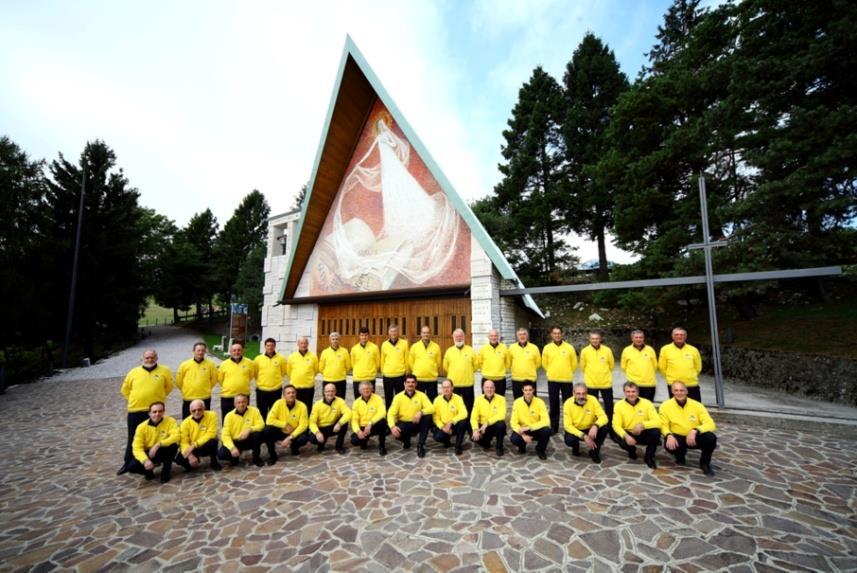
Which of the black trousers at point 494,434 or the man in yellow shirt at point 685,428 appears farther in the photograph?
the black trousers at point 494,434

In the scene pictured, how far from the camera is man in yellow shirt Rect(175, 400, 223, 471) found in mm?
5133

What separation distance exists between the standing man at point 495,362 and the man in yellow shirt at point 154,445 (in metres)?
5.05

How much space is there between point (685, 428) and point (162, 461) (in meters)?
7.37

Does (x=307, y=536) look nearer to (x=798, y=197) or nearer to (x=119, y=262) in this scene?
(x=798, y=197)

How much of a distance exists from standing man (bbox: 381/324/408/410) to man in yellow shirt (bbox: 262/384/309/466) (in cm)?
166

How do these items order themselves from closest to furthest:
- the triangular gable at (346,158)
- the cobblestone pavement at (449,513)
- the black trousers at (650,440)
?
the cobblestone pavement at (449,513) < the black trousers at (650,440) < the triangular gable at (346,158)

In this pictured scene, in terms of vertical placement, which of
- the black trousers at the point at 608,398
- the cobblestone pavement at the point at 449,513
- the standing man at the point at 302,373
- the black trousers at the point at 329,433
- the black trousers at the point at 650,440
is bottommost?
A: the cobblestone pavement at the point at 449,513

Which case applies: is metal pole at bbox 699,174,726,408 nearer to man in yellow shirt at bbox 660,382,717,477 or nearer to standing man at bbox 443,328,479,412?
man in yellow shirt at bbox 660,382,717,477

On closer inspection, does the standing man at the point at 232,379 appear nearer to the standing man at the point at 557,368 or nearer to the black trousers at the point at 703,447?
the standing man at the point at 557,368

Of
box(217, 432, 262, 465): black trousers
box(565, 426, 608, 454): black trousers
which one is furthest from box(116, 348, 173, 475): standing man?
box(565, 426, 608, 454): black trousers

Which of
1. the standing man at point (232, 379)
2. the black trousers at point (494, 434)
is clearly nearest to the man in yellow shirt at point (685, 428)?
the black trousers at point (494, 434)

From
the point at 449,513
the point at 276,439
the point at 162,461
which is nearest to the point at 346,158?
the point at 276,439

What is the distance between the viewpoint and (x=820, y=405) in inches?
295

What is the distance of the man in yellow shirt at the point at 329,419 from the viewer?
602 cm
